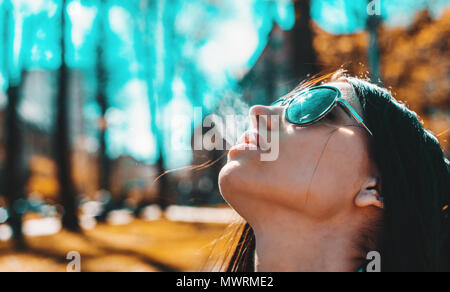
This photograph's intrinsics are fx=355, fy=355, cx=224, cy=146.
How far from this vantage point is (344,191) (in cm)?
149

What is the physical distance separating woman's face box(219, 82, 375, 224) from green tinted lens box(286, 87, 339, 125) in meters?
0.04

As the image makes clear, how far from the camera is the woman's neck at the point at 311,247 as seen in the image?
1.48 m

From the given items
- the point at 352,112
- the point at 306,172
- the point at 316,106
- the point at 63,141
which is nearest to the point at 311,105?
the point at 316,106

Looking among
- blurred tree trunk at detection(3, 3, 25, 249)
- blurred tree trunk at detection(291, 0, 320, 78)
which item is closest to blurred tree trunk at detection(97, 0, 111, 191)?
blurred tree trunk at detection(3, 3, 25, 249)

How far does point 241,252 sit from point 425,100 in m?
7.66

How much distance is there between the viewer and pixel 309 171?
4.83ft

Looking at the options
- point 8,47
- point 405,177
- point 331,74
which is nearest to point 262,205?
point 405,177

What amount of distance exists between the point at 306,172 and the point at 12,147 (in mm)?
10784

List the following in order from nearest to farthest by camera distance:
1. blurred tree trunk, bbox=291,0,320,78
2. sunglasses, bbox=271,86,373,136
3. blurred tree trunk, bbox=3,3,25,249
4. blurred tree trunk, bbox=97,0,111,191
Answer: sunglasses, bbox=271,86,373,136
blurred tree trunk, bbox=291,0,320,78
blurred tree trunk, bbox=3,3,25,249
blurred tree trunk, bbox=97,0,111,191

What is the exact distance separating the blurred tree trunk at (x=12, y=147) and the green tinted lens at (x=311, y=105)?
30.7 ft

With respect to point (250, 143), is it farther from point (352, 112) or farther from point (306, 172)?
point (352, 112)

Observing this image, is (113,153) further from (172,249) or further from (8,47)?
(172,249)

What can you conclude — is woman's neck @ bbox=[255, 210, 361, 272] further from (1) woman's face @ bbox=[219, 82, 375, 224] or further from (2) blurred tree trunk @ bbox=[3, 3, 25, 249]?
(2) blurred tree trunk @ bbox=[3, 3, 25, 249]

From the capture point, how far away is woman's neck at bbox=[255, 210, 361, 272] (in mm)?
1480
